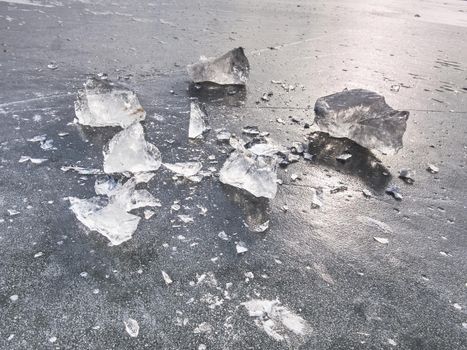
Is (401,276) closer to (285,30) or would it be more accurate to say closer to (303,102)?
(303,102)

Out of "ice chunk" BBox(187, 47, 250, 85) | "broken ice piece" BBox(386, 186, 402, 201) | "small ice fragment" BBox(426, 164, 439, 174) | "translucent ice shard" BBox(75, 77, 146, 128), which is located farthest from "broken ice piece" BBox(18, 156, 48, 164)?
"small ice fragment" BBox(426, 164, 439, 174)

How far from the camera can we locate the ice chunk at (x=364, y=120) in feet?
8.02

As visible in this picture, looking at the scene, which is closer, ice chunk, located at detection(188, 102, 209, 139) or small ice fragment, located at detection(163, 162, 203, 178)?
small ice fragment, located at detection(163, 162, 203, 178)

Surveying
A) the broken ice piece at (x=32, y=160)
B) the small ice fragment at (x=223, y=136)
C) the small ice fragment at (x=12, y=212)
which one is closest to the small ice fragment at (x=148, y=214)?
the small ice fragment at (x=12, y=212)

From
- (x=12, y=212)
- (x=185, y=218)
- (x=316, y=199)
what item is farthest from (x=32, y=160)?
(x=316, y=199)

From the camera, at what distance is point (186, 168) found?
2080mm

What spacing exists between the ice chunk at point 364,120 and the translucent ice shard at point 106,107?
4.08ft

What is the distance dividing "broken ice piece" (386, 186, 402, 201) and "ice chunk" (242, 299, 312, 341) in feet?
3.31

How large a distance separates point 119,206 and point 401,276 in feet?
3.90

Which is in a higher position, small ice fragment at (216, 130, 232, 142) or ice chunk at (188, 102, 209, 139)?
ice chunk at (188, 102, 209, 139)

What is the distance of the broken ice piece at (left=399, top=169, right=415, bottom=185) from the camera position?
2.21 metres

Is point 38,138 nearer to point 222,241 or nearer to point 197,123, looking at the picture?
point 197,123

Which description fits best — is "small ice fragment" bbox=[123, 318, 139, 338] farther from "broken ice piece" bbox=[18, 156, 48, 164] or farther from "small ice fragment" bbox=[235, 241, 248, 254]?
"broken ice piece" bbox=[18, 156, 48, 164]

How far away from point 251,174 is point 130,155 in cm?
62
